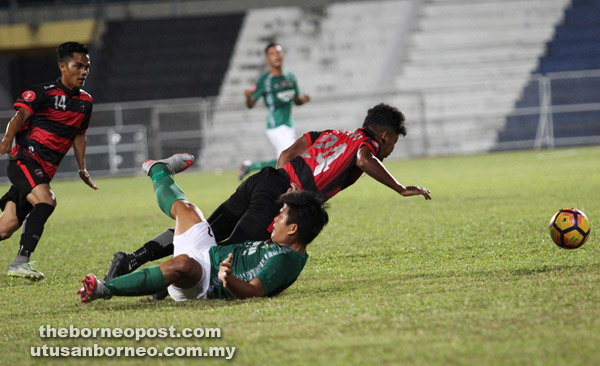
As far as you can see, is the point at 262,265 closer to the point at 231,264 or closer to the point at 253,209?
the point at 231,264

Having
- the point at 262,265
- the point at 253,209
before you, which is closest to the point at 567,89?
the point at 253,209

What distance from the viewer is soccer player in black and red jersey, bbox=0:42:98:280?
6910 millimetres

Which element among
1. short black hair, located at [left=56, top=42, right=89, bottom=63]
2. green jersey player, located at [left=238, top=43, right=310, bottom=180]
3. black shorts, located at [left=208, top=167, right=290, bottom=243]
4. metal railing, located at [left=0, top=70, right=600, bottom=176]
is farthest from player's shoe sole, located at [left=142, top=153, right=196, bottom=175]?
metal railing, located at [left=0, top=70, right=600, bottom=176]

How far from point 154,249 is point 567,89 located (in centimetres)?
2118

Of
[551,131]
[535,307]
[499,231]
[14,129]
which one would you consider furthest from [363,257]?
[551,131]

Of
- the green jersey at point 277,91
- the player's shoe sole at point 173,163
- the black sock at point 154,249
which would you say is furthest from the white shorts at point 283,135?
the black sock at point 154,249

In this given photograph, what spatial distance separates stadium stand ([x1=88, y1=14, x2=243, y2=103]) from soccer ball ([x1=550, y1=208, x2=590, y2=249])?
23.1m

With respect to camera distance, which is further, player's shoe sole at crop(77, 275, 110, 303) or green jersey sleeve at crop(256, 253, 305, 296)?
green jersey sleeve at crop(256, 253, 305, 296)

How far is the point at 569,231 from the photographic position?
5.95 m

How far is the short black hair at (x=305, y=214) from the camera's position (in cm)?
504

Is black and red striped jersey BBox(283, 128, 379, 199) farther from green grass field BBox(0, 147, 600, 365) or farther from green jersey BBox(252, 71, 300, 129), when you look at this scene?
green jersey BBox(252, 71, 300, 129)

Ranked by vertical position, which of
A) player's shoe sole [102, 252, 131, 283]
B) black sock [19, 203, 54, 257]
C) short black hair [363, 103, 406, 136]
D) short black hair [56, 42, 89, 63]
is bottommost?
black sock [19, 203, 54, 257]

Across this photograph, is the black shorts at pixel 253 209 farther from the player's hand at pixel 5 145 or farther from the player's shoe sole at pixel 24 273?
the player's hand at pixel 5 145

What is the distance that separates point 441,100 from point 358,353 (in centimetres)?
2285
